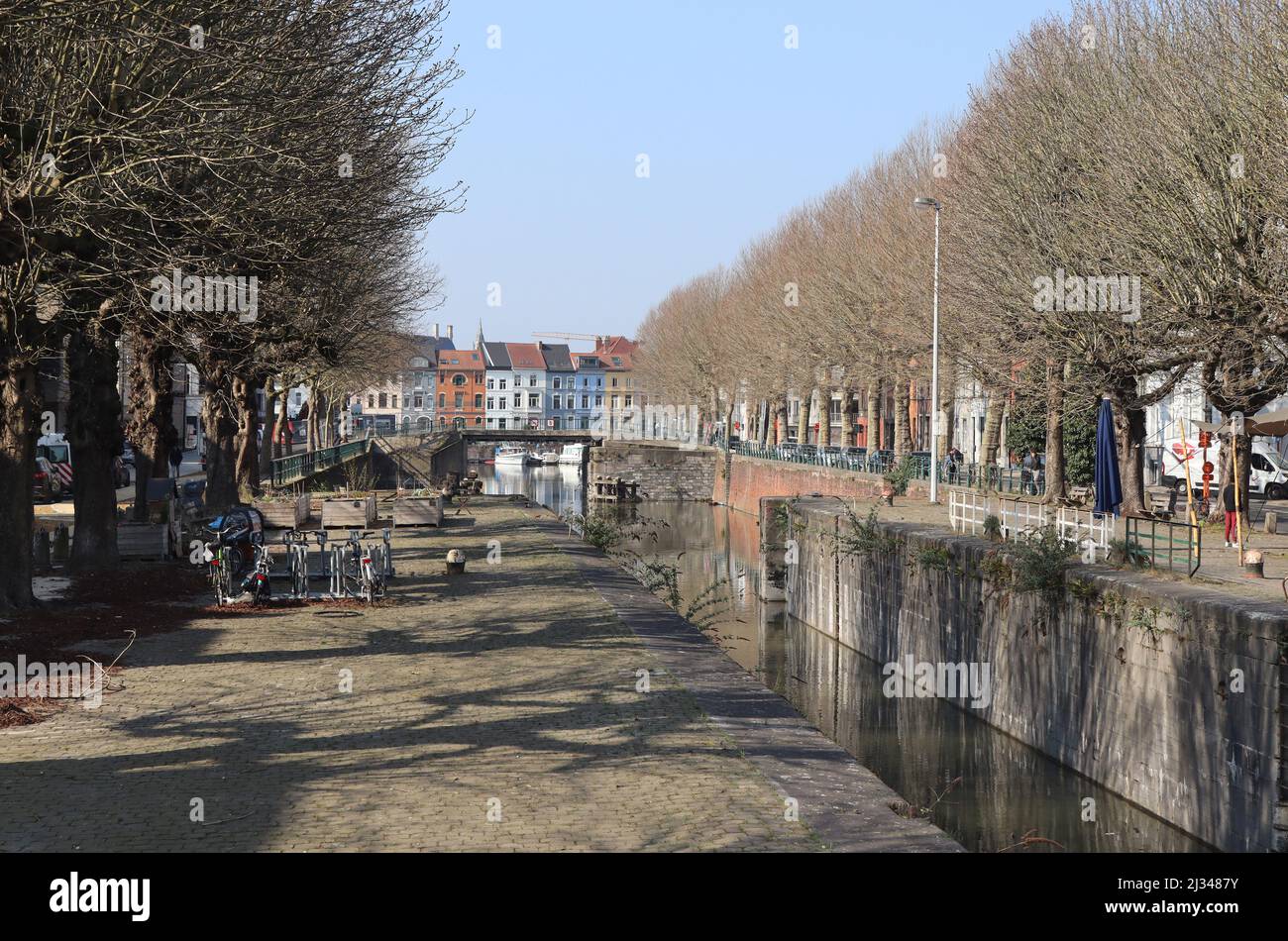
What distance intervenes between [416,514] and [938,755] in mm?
17791

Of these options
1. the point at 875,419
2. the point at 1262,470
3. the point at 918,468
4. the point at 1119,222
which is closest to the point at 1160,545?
the point at 1119,222

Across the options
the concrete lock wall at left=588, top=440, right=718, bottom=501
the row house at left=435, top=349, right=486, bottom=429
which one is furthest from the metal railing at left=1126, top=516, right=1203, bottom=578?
the row house at left=435, top=349, right=486, bottom=429

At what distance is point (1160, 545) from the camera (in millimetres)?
16859

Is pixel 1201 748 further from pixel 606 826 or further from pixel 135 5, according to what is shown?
pixel 135 5

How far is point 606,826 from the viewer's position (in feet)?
28.8

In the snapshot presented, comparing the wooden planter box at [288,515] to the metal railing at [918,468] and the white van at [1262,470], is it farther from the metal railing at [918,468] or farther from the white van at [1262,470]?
the white van at [1262,470]

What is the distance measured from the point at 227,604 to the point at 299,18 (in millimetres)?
7930

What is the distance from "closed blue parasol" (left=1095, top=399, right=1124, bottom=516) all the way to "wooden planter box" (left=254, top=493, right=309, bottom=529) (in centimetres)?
1401

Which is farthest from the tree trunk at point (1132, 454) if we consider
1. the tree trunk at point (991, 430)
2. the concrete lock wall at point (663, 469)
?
the concrete lock wall at point (663, 469)

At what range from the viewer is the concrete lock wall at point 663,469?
77875 mm

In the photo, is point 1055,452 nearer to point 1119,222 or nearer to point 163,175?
point 1119,222

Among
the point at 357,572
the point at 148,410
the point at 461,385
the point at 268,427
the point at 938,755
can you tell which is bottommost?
the point at 938,755

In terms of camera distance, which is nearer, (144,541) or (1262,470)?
(144,541)

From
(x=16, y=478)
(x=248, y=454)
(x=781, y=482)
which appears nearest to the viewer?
(x=16, y=478)
